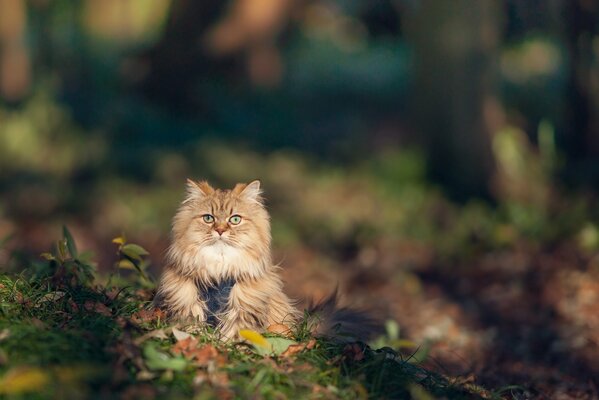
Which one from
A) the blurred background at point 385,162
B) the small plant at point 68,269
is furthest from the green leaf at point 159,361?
the blurred background at point 385,162

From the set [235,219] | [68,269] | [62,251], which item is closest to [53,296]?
[68,269]

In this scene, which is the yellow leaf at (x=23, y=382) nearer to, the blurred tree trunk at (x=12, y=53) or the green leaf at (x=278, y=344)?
the green leaf at (x=278, y=344)

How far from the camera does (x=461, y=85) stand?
12.5 meters

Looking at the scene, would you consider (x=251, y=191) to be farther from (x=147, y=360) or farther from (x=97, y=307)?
(x=147, y=360)

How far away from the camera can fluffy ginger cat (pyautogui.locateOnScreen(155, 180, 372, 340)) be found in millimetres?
4773

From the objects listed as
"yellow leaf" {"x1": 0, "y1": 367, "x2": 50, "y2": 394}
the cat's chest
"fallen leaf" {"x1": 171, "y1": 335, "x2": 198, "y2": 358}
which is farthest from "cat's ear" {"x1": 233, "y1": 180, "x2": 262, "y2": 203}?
"yellow leaf" {"x1": 0, "y1": 367, "x2": 50, "y2": 394}

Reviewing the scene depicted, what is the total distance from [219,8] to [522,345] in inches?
539

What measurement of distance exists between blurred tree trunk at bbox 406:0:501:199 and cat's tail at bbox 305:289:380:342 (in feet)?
22.3

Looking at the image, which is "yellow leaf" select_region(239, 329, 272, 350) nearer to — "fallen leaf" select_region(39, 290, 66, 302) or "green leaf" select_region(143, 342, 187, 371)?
"green leaf" select_region(143, 342, 187, 371)

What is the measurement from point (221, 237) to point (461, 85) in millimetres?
8367

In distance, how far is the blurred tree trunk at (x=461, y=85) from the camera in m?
12.3

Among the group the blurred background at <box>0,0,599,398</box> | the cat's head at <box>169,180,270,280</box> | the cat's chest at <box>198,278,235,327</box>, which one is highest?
the cat's head at <box>169,180,270,280</box>

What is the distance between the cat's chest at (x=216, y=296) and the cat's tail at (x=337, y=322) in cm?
50

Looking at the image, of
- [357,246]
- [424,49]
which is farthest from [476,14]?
[357,246]
